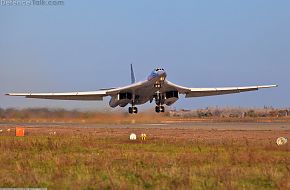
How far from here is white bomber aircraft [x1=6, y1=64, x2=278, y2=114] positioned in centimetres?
4188

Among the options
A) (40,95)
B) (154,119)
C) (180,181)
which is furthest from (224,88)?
(180,181)

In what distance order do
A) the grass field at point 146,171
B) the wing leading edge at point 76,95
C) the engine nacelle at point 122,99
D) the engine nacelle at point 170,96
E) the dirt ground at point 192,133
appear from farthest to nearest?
the wing leading edge at point 76,95, the engine nacelle at point 122,99, the engine nacelle at point 170,96, the dirt ground at point 192,133, the grass field at point 146,171

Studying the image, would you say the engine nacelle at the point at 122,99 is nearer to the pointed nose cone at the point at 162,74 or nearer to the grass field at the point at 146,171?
the pointed nose cone at the point at 162,74

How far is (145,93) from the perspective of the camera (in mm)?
44562

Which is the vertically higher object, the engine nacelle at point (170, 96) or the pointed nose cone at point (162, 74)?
the pointed nose cone at point (162, 74)

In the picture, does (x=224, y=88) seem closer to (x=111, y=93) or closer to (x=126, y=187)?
Result: (x=111, y=93)

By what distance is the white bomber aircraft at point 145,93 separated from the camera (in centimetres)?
4188

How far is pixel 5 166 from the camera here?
13477mm

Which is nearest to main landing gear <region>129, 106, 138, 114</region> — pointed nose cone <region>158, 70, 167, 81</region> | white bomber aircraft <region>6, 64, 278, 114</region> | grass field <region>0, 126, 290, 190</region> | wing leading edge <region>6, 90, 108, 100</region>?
white bomber aircraft <region>6, 64, 278, 114</region>

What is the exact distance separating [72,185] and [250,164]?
5.78m

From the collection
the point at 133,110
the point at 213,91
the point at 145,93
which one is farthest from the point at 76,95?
the point at 213,91

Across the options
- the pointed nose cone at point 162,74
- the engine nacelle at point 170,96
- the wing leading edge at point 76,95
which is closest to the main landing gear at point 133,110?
the engine nacelle at point 170,96

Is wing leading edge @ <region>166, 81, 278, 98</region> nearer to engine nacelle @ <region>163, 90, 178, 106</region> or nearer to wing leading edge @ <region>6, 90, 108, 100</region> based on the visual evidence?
engine nacelle @ <region>163, 90, 178, 106</region>

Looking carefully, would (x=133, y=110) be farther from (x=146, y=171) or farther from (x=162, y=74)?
(x=146, y=171)
